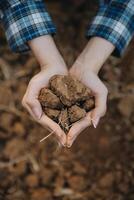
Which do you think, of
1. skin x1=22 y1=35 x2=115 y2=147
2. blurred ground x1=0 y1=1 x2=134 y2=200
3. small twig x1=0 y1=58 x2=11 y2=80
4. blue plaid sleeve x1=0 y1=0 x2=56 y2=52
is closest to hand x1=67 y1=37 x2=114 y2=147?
skin x1=22 y1=35 x2=115 y2=147

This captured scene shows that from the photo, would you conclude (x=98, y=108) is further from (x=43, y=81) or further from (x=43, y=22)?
(x=43, y=22)

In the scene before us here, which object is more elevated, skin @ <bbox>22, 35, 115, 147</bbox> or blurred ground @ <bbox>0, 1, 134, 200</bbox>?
skin @ <bbox>22, 35, 115, 147</bbox>

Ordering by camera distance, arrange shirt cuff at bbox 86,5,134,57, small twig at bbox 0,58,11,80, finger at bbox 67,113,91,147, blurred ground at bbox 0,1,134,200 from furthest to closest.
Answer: small twig at bbox 0,58,11,80
blurred ground at bbox 0,1,134,200
shirt cuff at bbox 86,5,134,57
finger at bbox 67,113,91,147

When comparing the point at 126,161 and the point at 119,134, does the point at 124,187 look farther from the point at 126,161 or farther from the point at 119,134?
the point at 119,134

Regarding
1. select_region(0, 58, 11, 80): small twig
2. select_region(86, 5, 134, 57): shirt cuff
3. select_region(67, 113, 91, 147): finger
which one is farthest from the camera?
select_region(0, 58, 11, 80): small twig

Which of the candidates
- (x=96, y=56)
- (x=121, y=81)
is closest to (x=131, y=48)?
(x=121, y=81)

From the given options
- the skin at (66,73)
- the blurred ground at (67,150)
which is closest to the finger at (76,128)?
the skin at (66,73)

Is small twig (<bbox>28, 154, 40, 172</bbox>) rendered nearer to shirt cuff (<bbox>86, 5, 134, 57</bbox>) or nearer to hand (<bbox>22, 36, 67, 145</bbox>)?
hand (<bbox>22, 36, 67, 145</bbox>)
